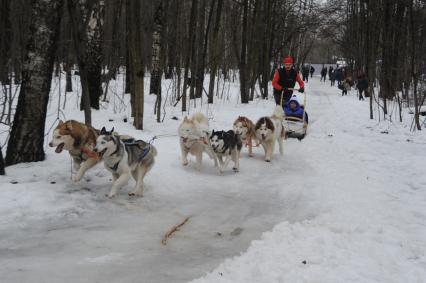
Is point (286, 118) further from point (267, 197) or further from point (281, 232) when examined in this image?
point (281, 232)

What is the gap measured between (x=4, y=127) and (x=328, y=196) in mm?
5432

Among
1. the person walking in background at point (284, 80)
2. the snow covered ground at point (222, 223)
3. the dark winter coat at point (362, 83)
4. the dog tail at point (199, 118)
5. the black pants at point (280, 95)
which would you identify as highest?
the dark winter coat at point (362, 83)

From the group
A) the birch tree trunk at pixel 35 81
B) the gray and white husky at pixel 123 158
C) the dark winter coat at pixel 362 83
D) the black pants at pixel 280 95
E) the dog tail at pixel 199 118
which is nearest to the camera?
the gray and white husky at pixel 123 158

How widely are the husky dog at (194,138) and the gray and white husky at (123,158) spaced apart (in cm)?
114

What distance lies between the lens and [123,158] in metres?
4.85

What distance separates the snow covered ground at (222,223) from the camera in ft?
10.5

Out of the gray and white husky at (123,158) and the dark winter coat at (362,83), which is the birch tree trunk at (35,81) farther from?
the dark winter coat at (362,83)

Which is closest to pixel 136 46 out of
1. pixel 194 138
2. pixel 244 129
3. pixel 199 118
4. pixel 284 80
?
pixel 199 118

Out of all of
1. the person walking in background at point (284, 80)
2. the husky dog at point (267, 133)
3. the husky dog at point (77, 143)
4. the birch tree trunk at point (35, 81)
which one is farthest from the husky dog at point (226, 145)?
the person walking in background at point (284, 80)

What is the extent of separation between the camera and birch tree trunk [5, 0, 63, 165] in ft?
16.9

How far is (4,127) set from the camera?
7324 millimetres

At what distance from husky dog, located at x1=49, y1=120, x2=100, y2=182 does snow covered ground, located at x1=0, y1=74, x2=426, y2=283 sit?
260 millimetres

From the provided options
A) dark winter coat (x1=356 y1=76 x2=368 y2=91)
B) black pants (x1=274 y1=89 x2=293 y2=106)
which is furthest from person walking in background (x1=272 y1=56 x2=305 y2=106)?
dark winter coat (x1=356 y1=76 x2=368 y2=91)

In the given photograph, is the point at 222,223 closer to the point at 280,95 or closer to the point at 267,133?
the point at 267,133
